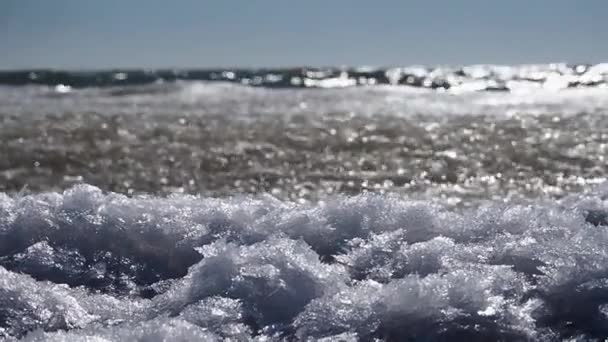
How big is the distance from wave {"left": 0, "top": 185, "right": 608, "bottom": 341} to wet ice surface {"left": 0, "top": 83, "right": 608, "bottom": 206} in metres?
1.62

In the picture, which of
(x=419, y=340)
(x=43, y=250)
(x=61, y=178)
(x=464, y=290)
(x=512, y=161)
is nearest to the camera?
(x=419, y=340)

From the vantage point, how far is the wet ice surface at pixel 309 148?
4.85 meters

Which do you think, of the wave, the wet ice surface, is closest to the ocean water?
the wave

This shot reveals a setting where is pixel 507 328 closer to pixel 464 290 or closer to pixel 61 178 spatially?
pixel 464 290

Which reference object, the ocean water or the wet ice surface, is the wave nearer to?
the ocean water

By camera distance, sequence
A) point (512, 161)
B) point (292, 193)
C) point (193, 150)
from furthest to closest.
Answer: point (193, 150) < point (512, 161) < point (292, 193)

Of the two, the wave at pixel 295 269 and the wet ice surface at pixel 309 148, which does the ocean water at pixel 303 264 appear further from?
the wet ice surface at pixel 309 148

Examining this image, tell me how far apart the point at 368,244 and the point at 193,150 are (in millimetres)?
3763

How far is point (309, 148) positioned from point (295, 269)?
403 centimetres

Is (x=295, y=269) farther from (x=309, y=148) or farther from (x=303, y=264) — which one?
(x=309, y=148)

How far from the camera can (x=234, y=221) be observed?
273cm

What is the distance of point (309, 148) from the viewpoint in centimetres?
631

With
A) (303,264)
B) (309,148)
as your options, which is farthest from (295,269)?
(309,148)

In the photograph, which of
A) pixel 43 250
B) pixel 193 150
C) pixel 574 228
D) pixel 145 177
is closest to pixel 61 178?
pixel 145 177
